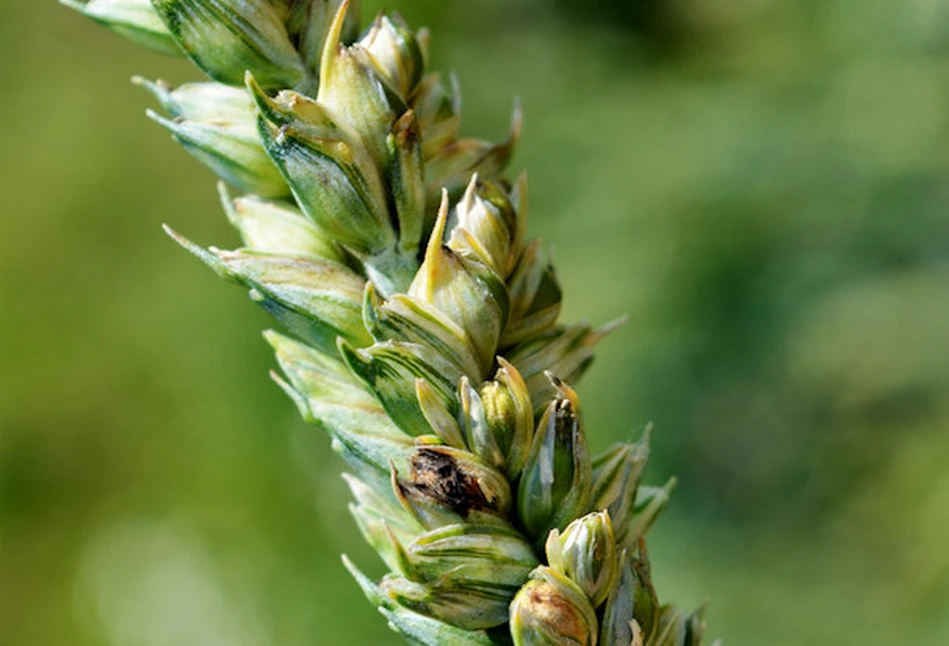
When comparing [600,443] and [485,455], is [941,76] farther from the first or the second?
[485,455]

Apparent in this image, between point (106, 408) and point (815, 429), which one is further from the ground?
point (815, 429)

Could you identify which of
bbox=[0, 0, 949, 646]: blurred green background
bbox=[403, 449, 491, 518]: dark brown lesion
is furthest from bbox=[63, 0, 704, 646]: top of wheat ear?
bbox=[0, 0, 949, 646]: blurred green background

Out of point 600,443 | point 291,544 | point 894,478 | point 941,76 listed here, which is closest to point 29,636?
point 291,544

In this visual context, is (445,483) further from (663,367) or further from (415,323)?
(663,367)

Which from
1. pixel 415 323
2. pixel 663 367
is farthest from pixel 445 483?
pixel 663 367

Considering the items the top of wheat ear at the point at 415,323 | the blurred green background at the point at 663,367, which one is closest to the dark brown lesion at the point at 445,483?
the top of wheat ear at the point at 415,323

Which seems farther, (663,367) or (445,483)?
(663,367)
